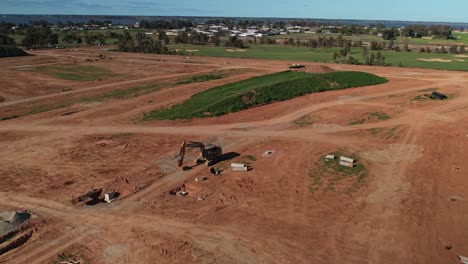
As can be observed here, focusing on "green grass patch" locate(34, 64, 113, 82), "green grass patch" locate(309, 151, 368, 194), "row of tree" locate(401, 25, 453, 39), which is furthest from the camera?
"row of tree" locate(401, 25, 453, 39)

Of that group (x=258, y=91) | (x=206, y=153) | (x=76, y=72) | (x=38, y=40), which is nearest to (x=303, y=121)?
(x=258, y=91)

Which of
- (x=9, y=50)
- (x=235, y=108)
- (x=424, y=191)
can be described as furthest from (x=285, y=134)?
(x=9, y=50)

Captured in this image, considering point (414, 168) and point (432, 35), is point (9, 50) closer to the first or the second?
point (414, 168)

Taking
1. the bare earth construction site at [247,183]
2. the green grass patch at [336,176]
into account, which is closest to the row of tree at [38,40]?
the bare earth construction site at [247,183]

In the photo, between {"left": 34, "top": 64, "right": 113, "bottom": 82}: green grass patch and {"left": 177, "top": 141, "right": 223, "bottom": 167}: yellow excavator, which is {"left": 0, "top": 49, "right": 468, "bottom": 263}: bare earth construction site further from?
{"left": 34, "top": 64, "right": 113, "bottom": 82}: green grass patch

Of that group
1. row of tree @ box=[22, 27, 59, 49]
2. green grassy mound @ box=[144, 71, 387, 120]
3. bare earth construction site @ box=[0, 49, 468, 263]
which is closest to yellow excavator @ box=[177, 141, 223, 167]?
bare earth construction site @ box=[0, 49, 468, 263]
